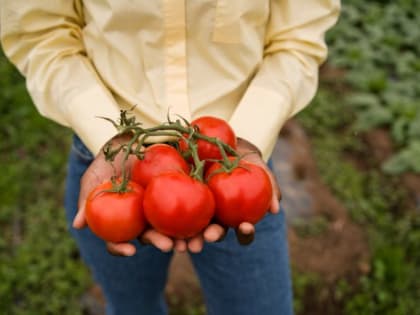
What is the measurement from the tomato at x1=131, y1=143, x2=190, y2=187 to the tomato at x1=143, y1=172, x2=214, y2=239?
1.2 inches

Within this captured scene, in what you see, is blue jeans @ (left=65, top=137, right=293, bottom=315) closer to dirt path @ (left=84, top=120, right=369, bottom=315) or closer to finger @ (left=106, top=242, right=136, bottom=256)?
finger @ (left=106, top=242, right=136, bottom=256)

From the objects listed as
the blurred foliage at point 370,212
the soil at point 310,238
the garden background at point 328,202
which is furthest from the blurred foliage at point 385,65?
the soil at point 310,238

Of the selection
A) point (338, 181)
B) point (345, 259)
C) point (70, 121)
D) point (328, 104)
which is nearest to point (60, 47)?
point (70, 121)

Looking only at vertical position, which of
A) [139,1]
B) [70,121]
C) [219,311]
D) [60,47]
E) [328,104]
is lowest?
[328,104]

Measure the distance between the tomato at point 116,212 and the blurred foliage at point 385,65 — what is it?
7.40 feet

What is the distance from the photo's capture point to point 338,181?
3037mm

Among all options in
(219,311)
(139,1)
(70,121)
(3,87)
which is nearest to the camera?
(139,1)

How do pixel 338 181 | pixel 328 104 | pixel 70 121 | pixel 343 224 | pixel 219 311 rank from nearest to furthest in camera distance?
pixel 70 121
pixel 219 311
pixel 343 224
pixel 338 181
pixel 328 104

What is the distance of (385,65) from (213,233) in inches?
129

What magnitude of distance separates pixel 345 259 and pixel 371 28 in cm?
221

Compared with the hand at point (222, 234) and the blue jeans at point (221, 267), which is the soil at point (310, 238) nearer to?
the blue jeans at point (221, 267)


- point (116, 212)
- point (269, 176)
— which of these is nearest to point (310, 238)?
point (269, 176)

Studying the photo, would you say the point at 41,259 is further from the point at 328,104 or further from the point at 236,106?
the point at 328,104

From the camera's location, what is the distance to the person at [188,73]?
135cm
